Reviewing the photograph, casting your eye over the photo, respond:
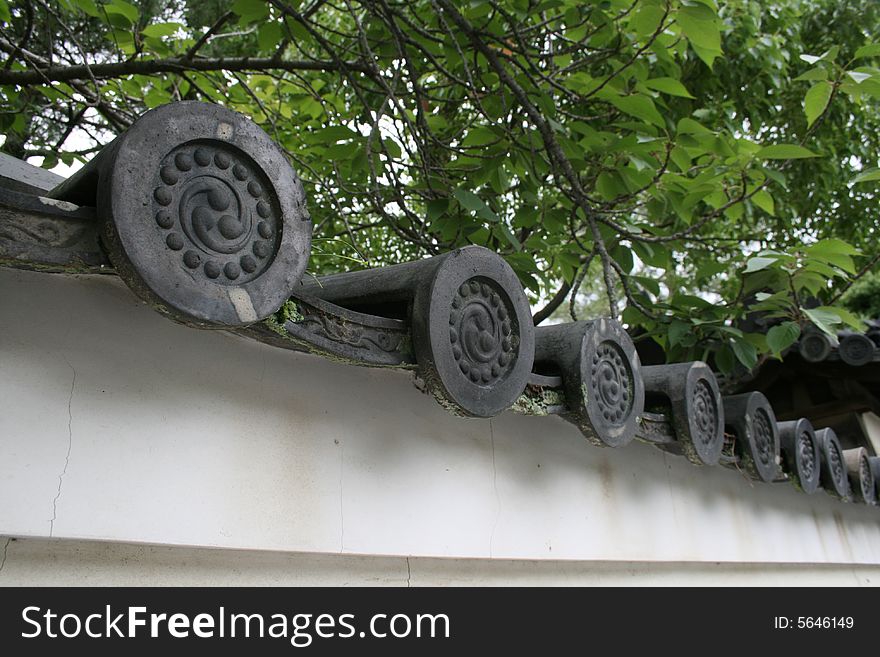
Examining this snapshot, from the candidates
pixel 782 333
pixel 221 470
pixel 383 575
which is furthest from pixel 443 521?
pixel 782 333

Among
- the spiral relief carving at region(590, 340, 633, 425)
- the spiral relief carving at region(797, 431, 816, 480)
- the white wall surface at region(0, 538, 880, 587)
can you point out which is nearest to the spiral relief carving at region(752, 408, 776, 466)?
the spiral relief carving at region(797, 431, 816, 480)

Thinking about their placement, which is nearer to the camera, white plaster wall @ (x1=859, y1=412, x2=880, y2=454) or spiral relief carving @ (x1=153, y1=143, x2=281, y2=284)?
spiral relief carving @ (x1=153, y1=143, x2=281, y2=284)

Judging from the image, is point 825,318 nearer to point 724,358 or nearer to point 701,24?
point 724,358

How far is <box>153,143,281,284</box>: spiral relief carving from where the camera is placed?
93cm

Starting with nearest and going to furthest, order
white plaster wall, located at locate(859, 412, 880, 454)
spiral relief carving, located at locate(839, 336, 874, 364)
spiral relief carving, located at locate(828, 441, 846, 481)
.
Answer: spiral relief carving, located at locate(828, 441, 846, 481) < spiral relief carving, located at locate(839, 336, 874, 364) < white plaster wall, located at locate(859, 412, 880, 454)

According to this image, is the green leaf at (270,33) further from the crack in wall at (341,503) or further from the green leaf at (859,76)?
the green leaf at (859,76)

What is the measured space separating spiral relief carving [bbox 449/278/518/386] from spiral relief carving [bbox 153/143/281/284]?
39 cm

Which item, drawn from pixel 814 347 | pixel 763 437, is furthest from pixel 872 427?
pixel 763 437

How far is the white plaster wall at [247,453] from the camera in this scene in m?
0.99

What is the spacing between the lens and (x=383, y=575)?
1491mm

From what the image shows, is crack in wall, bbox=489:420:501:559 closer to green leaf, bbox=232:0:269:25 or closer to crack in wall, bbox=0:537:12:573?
crack in wall, bbox=0:537:12:573

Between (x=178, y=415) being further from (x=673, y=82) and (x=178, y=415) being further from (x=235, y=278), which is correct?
(x=673, y=82)

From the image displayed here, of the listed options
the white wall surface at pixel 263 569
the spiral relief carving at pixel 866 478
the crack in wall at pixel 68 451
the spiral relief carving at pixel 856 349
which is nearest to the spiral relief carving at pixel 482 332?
the white wall surface at pixel 263 569

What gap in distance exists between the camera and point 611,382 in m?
1.73
